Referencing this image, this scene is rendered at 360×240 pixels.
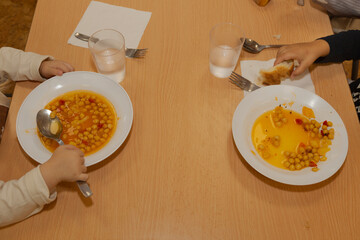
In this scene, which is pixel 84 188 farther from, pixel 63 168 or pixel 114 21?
pixel 114 21

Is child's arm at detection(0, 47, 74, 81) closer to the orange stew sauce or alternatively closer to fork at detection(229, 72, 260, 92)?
the orange stew sauce

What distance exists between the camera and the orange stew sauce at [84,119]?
0.92 metres

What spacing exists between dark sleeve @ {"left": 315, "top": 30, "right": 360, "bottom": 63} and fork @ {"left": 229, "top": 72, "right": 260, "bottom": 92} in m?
0.29

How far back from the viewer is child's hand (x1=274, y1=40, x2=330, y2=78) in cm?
108

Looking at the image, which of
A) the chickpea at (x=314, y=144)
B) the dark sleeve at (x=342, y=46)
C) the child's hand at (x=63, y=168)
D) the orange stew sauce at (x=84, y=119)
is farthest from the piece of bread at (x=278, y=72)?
the child's hand at (x=63, y=168)

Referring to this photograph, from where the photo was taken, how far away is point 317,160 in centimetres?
88

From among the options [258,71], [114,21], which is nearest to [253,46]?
[258,71]

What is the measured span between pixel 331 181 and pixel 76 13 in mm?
1186

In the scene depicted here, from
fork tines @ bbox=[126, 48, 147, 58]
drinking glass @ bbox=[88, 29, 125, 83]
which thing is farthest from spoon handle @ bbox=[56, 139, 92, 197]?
fork tines @ bbox=[126, 48, 147, 58]

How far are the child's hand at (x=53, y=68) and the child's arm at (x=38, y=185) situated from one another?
0.33 metres

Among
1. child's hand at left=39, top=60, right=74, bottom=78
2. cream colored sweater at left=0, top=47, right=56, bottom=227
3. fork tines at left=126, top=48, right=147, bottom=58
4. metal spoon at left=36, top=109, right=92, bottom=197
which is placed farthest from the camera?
fork tines at left=126, top=48, right=147, bottom=58

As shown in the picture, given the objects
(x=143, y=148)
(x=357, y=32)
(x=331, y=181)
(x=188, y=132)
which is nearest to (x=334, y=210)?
(x=331, y=181)

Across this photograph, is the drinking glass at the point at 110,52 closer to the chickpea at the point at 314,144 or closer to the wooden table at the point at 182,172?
the wooden table at the point at 182,172

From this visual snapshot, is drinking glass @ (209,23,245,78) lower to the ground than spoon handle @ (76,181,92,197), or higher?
higher
